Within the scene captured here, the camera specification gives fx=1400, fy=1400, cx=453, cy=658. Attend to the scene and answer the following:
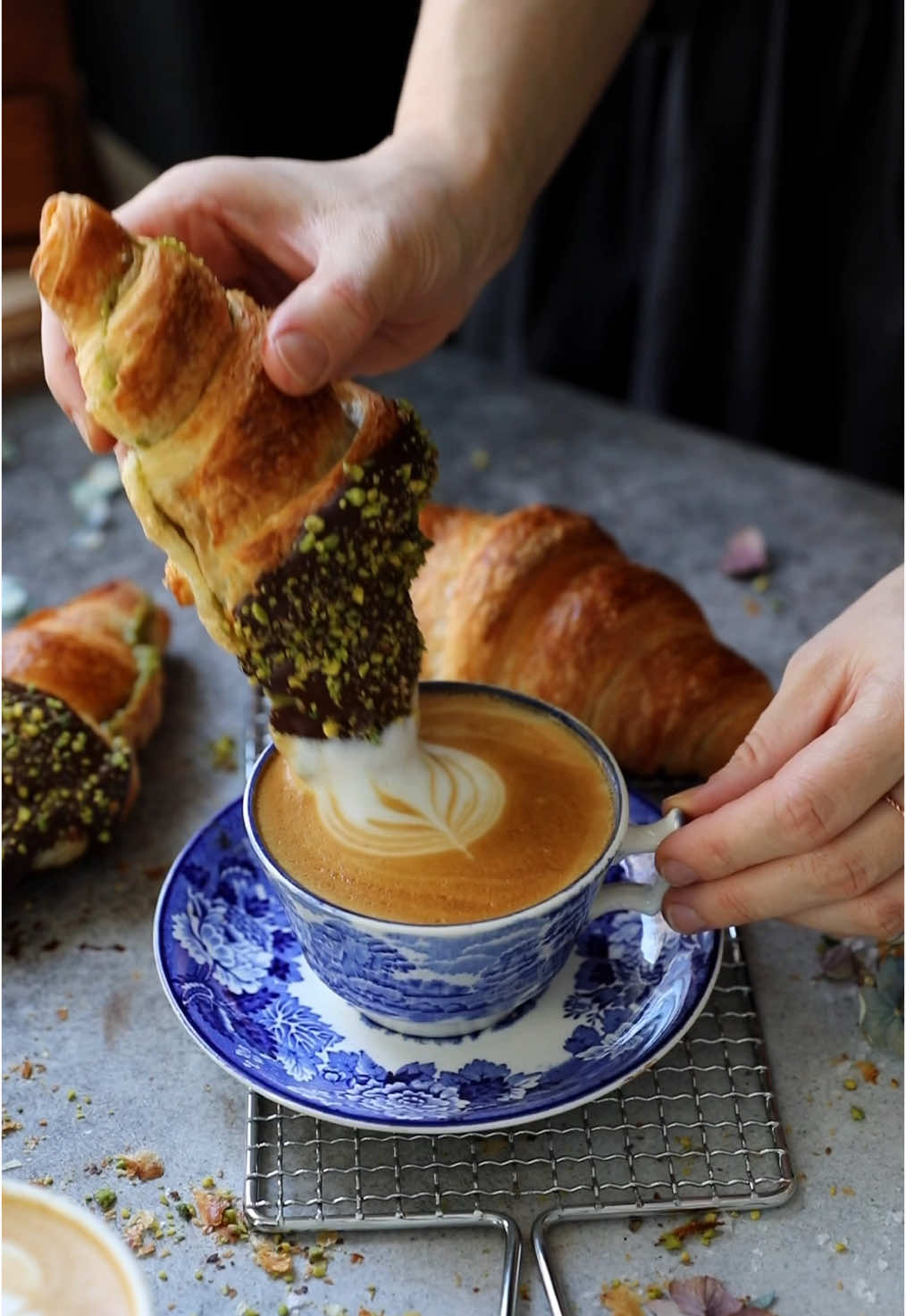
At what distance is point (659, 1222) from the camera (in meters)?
1.11

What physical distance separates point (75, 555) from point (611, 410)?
3.12 feet

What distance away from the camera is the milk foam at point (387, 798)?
1.16m

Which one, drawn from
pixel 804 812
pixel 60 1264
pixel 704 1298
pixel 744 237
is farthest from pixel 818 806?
pixel 744 237

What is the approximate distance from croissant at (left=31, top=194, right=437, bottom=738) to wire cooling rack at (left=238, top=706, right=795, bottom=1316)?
13.9 inches

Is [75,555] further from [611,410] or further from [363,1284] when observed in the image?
[363,1284]

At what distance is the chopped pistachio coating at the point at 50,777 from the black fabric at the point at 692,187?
1325 mm

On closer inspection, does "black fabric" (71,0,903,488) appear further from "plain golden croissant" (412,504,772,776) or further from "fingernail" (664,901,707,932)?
"fingernail" (664,901,707,932)

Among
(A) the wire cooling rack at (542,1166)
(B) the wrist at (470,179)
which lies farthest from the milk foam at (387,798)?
(B) the wrist at (470,179)

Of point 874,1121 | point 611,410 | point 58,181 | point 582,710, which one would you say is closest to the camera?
point 874,1121

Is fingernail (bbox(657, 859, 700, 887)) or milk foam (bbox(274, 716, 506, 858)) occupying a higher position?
milk foam (bbox(274, 716, 506, 858))

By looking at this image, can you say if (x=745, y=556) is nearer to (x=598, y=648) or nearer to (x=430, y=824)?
(x=598, y=648)

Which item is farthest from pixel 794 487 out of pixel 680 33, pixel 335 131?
pixel 335 131

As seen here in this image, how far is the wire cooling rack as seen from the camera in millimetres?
1092

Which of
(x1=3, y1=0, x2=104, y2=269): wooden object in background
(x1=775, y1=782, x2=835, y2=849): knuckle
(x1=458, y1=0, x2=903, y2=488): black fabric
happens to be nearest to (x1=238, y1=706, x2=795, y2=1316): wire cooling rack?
(x1=775, y1=782, x2=835, y2=849): knuckle
